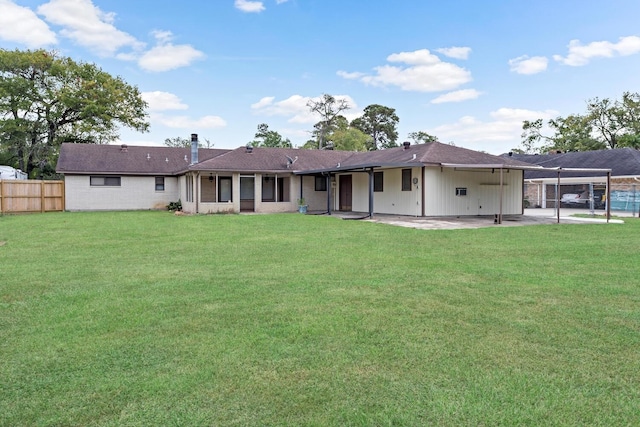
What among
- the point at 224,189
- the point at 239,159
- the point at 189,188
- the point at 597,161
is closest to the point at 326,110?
the point at 239,159

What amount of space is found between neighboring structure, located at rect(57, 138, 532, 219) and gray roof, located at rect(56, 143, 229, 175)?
Answer: 0.05 m

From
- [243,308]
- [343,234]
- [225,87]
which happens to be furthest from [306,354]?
[225,87]

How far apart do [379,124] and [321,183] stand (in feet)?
116

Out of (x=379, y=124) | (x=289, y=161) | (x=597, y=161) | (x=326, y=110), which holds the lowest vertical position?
(x=289, y=161)

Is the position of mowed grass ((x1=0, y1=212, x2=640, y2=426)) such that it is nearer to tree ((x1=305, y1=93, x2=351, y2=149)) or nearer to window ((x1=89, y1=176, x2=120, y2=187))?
window ((x1=89, y1=176, x2=120, y2=187))

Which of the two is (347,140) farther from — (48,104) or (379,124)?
(48,104)

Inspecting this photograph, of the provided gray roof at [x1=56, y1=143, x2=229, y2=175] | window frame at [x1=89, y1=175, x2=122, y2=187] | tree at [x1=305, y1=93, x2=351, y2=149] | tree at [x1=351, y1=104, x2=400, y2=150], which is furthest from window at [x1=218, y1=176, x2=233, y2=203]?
tree at [x1=351, y1=104, x2=400, y2=150]

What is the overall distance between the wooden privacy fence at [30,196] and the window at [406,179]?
1729cm

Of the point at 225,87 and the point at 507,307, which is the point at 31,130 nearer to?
the point at 225,87

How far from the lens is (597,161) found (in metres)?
25.1

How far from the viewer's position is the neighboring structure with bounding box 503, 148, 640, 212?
22.3 meters

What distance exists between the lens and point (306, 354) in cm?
330

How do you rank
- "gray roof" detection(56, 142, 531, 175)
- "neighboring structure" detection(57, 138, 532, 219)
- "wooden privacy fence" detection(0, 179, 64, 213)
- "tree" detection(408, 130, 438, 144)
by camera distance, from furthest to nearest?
"tree" detection(408, 130, 438, 144) → "wooden privacy fence" detection(0, 179, 64, 213) → "gray roof" detection(56, 142, 531, 175) → "neighboring structure" detection(57, 138, 532, 219)

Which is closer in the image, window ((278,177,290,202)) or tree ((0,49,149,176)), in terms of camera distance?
window ((278,177,290,202))
